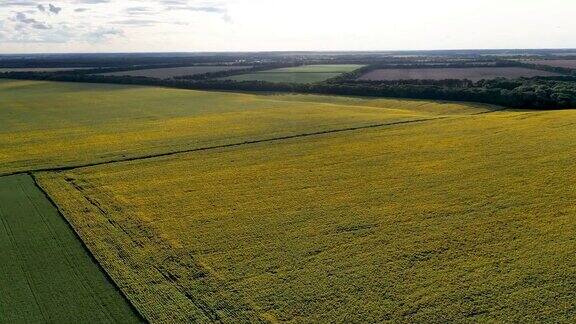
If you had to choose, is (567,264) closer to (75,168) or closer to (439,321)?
(439,321)

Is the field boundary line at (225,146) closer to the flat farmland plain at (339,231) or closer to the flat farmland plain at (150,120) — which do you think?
the flat farmland plain at (150,120)

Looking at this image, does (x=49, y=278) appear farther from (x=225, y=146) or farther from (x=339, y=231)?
(x=225, y=146)

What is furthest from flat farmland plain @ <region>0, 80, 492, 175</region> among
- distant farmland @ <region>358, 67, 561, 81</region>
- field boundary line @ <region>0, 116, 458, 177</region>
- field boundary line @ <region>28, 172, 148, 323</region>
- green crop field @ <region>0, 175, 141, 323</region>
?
distant farmland @ <region>358, 67, 561, 81</region>

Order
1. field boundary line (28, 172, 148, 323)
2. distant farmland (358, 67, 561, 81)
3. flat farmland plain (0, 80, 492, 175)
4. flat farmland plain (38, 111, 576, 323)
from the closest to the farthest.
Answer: field boundary line (28, 172, 148, 323) → flat farmland plain (38, 111, 576, 323) → flat farmland plain (0, 80, 492, 175) → distant farmland (358, 67, 561, 81)

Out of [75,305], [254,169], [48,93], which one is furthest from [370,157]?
[48,93]

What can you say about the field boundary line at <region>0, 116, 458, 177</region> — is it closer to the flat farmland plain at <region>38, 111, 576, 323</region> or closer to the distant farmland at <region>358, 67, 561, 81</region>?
the flat farmland plain at <region>38, 111, 576, 323</region>

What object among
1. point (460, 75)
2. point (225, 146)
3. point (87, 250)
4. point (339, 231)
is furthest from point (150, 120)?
point (460, 75)
